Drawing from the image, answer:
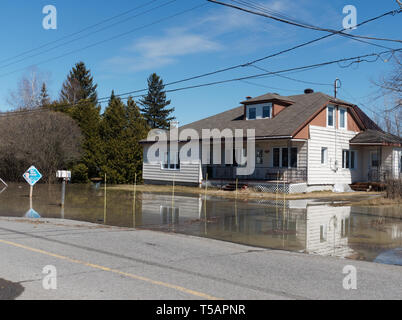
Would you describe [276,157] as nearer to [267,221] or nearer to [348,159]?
[348,159]

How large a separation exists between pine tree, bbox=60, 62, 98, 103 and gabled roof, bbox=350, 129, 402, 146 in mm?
49064

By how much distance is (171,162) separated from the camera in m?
33.3

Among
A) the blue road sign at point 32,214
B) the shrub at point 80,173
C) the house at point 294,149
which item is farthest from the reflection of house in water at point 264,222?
the shrub at point 80,173

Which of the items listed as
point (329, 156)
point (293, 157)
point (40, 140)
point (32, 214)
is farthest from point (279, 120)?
point (40, 140)

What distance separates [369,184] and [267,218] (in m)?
16.6

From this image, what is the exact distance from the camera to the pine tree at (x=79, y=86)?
2704 inches

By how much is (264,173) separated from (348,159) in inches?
275

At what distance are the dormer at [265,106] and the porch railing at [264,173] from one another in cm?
435

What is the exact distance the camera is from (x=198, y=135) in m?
31.4

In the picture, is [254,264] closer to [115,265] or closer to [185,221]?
[115,265]

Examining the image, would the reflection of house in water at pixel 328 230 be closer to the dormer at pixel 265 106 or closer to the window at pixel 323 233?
the window at pixel 323 233

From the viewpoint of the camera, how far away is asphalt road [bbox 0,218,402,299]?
5.96 metres
